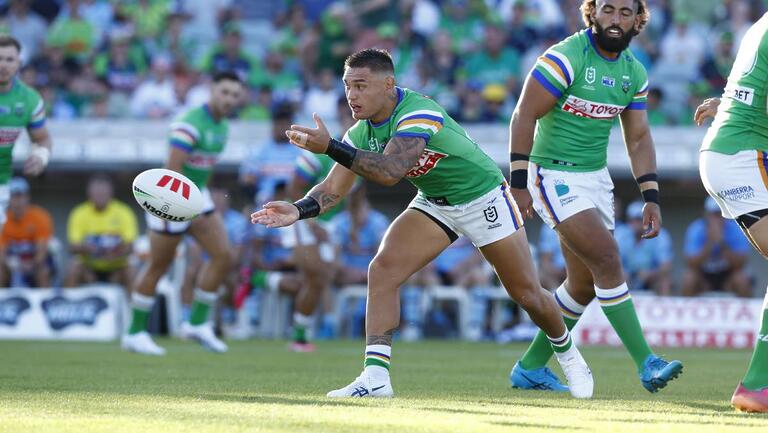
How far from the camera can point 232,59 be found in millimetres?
20266

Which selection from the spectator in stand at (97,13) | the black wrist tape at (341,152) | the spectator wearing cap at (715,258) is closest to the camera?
the black wrist tape at (341,152)

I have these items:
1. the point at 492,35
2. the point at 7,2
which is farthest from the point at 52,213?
the point at 492,35

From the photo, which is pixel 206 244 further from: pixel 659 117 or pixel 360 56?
pixel 659 117

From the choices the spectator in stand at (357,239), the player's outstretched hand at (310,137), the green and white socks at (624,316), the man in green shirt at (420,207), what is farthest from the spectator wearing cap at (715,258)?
the player's outstretched hand at (310,137)

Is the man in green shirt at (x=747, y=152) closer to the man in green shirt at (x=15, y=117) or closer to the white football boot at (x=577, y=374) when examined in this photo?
the white football boot at (x=577, y=374)

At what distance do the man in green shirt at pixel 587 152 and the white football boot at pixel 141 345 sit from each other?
5.04 m

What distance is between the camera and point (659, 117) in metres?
19.0

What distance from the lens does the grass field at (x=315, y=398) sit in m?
5.86

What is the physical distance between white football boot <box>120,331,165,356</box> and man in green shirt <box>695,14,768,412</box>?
6.94m

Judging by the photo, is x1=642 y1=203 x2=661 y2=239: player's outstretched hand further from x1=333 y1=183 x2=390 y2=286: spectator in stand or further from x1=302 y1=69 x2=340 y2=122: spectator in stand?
x1=302 y1=69 x2=340 y2=122: spectator in stand

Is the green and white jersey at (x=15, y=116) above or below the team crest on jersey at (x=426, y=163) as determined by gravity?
above

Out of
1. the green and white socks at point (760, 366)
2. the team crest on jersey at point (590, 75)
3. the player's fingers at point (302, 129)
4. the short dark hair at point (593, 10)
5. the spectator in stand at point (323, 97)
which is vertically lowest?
the green and white socks at point (760, 366)

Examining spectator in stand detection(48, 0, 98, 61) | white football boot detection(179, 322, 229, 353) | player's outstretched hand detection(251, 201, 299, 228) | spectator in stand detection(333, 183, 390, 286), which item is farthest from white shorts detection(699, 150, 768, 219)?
spectator in stand detection(48, 0, 98, 61)

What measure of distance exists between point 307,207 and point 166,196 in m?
1.11
